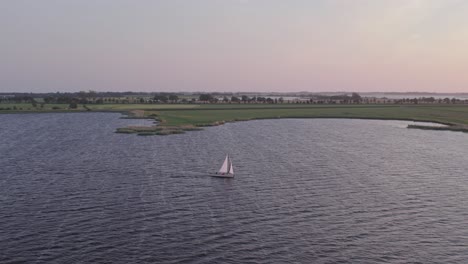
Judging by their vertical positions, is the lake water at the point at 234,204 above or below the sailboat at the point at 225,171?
below

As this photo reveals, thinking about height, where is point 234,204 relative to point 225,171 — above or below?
below

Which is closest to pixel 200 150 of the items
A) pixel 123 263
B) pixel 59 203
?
pixel 59 203

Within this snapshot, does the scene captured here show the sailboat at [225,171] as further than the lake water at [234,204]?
Yes

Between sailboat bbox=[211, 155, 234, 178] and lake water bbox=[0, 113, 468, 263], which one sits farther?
sailboat bbox=[211, 155, 234, 178]

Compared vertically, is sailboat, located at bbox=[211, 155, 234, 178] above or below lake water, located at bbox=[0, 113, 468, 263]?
above

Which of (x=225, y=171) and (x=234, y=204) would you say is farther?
(x=225, y=171)

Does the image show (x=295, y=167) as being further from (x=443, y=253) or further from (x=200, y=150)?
(x=443, y=253)

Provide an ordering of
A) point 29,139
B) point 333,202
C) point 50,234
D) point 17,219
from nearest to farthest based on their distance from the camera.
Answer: point 50,234
point 17,219
point 333,202
point 29,139

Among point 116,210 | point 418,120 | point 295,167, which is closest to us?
point 116,210
